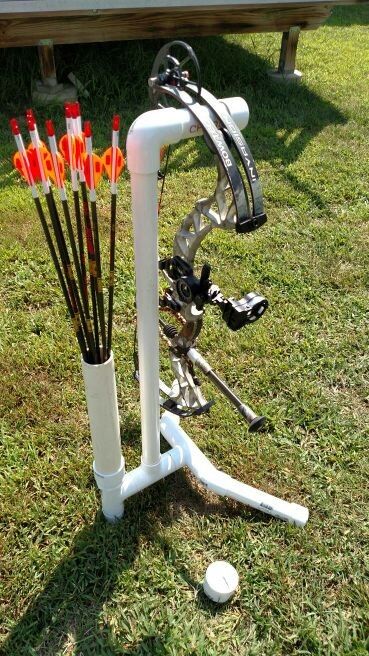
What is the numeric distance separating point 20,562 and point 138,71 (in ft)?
14.0

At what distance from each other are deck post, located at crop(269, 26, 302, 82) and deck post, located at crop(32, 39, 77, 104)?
2.12 m

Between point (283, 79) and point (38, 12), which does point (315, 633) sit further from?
point (283, 79)

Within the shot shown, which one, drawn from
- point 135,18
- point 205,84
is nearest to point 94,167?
point 135,18

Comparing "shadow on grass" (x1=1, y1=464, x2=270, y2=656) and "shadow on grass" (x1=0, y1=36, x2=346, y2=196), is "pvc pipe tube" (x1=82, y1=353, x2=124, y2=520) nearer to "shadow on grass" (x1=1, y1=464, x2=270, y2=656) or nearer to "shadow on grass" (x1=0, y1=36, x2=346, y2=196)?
"shadow on grass" (x1=1, y1=464, x2=270, y2=656)

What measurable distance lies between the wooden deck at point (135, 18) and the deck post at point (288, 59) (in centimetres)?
15

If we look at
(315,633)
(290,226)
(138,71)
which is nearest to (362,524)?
(315,633)

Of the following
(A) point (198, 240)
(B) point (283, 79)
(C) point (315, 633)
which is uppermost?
(A) point (198, 240)

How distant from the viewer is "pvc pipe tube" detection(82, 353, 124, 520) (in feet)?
4.62

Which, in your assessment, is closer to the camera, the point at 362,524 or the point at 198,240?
the point at 198,240

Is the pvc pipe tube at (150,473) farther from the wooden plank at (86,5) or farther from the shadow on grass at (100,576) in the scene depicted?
the wooden plank at (86,5)

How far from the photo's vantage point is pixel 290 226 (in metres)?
3.42

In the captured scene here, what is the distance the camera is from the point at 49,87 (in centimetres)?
433

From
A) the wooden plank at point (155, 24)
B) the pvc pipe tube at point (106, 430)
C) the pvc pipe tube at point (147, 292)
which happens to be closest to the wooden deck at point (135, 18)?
the wooden plank at point (155, 24)

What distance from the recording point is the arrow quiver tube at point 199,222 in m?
1.21
